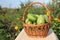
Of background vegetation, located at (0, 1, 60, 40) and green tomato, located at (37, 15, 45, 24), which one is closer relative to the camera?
green tomato, located at (37, 15, 45, 24)

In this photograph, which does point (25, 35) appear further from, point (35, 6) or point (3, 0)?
point (3, 0)

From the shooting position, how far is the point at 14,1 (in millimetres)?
4668

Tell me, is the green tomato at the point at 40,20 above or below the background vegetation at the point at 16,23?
above

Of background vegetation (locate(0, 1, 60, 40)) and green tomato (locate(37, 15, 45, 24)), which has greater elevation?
green tomato (locate(37, 15, 45, 24))

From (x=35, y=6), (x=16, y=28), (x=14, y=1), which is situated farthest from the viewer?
(x=14, y=1)

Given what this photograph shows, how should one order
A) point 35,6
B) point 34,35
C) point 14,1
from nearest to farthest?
point 34,35 < point 35,6 < point 14,1

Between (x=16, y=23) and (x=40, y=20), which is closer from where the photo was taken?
(x=40, y=20)

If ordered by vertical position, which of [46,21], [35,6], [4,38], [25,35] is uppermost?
[46,21]

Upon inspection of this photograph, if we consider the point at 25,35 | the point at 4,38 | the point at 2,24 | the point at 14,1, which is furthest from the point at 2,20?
the point at 25,35

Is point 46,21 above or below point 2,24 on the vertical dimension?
above

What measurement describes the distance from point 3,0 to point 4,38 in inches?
60.6

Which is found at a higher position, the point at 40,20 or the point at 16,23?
the point at 40,20

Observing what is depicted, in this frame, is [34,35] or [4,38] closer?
[34,35]

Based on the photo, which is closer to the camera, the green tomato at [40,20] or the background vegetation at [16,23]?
the green tomato at [40,20]
